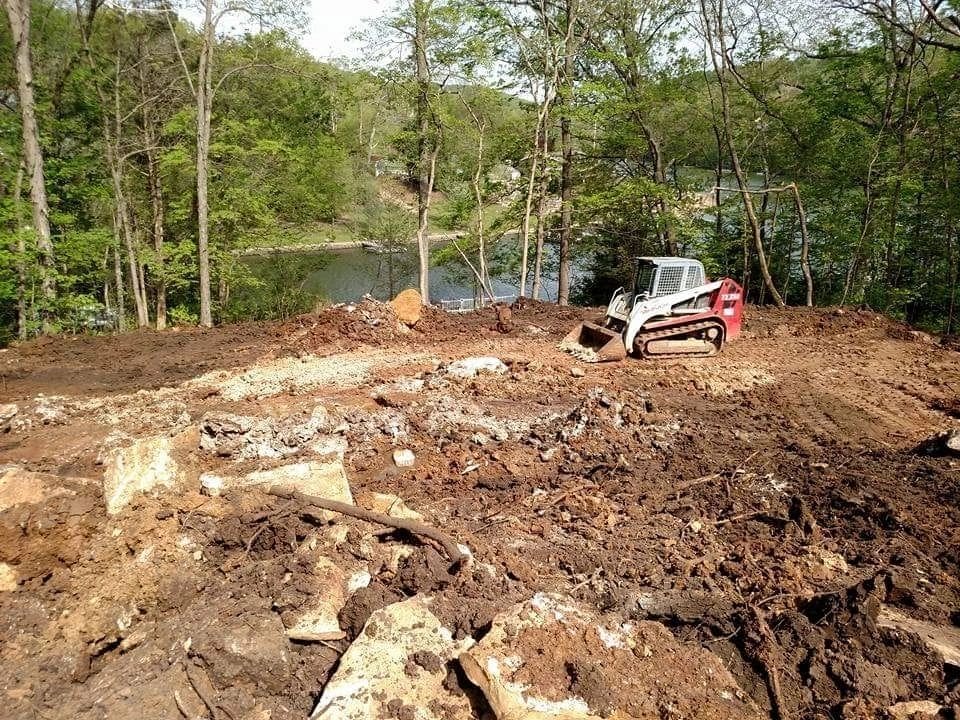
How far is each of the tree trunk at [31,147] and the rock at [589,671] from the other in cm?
1295

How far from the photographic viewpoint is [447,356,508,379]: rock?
9039 millimetres

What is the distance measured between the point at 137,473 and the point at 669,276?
8.36m

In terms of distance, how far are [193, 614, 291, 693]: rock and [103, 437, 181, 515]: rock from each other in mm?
1992

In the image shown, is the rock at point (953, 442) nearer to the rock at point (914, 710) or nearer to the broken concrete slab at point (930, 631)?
→ the broken concrete slab at point (930, 631)

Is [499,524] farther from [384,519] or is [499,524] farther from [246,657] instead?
[246,657]

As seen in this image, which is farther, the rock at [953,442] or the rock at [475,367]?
the rock at [475,367]

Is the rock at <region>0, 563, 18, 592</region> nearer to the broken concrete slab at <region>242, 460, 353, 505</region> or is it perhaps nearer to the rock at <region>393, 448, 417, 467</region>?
the broken concrete slab at <region>242, 460, 353, 505</region>

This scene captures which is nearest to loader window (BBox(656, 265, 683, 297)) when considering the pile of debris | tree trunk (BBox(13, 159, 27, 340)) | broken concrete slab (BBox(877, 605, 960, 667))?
the pile of debris

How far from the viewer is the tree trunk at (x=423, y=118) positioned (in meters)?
15.2

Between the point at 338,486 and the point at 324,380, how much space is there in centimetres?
387

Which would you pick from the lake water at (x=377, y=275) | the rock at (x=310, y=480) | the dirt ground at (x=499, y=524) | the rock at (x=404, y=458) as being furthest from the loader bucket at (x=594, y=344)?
the lake water at (x=377, y=275)

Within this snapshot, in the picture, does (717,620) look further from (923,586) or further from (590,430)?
(590,430)

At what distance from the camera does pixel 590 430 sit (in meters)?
7.11

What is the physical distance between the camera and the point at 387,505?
17.9 ft
